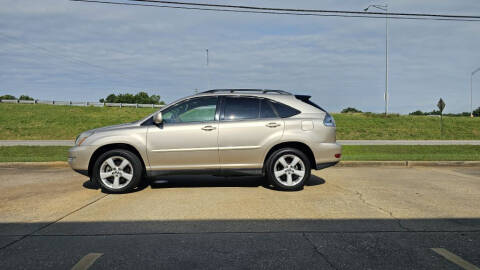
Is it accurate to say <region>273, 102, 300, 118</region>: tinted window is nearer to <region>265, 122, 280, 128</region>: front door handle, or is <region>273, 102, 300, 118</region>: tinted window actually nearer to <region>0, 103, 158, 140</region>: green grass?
<region>265, 122, 280, 128</region>: front door handle

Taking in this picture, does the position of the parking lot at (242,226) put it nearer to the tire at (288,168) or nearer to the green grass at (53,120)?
the tire at (288,168)

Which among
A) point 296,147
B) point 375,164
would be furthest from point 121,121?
point 296,147

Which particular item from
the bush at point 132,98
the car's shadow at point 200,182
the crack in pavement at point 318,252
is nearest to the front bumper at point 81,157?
the car's shadow at point 200,182

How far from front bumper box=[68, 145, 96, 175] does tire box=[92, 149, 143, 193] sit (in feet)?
0.58

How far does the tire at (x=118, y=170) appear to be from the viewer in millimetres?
6973

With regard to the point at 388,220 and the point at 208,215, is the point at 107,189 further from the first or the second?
the point at 388,220

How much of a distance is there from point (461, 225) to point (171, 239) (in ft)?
11.8

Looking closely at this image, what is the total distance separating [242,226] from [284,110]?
122 inches

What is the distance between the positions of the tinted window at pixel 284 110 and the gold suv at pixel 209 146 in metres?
0.02

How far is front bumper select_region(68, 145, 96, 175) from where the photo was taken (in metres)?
7.03

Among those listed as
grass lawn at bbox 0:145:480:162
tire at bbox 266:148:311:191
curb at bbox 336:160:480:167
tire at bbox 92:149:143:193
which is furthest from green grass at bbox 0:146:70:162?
tire at bbox 266:148:311:191

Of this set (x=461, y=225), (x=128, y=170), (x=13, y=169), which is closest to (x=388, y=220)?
(x=461, y=225)

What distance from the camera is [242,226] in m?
4.80

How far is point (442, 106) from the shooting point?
29.2 m
